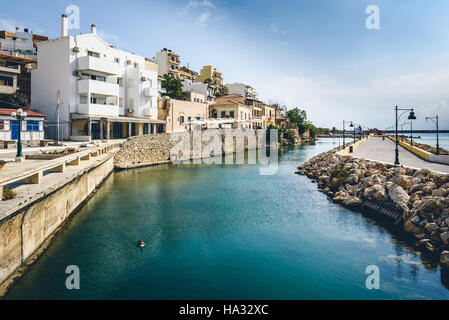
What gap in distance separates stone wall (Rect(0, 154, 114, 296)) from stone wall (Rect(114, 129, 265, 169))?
18973 mm

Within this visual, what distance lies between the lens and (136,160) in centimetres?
3778

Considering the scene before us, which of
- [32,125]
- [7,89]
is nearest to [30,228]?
[32,125]

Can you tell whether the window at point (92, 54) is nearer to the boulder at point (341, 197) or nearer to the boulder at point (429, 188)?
the boulder at point (341, 197)

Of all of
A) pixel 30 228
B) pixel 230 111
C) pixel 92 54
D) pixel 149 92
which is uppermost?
pixel 92 54

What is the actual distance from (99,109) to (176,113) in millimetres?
15899

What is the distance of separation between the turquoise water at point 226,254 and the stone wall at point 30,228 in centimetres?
53

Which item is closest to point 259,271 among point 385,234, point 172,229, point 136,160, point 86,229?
point 172,229

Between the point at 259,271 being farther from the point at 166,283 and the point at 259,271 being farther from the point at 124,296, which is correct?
the point at 124,296

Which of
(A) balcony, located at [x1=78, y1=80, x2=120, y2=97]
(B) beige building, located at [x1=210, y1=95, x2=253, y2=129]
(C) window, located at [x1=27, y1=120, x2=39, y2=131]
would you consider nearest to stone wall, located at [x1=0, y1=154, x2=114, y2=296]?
(C) window, located at [x1=27, y1=120, x2=39, y2=131]

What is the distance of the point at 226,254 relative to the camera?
12828mm

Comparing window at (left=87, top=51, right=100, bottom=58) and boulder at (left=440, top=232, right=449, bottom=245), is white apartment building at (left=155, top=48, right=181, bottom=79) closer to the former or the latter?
window at (left=87, top=51, right=100, bottom=58)

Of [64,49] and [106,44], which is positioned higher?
[106,44]

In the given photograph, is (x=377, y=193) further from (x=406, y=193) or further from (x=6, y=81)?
(x=6, y=81)
